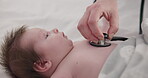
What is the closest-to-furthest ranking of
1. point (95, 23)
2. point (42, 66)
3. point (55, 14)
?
point (95, 23), point (42, 66), point (55, 14)

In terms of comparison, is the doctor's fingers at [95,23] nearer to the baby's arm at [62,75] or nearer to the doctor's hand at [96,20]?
the doctor's hand at [96,20]

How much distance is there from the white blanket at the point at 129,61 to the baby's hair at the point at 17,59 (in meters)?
0.26

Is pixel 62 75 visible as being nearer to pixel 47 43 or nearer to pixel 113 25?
pixel 47 43

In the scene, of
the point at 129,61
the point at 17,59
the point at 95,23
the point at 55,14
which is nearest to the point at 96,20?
the point at 95,23

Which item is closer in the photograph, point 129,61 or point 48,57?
point 129,61

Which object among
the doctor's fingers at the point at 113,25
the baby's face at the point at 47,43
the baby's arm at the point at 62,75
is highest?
the doctor's fingers at the point at 113,25

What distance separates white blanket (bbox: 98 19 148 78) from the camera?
839 millimetres

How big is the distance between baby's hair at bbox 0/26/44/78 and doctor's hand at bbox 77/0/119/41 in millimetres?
208

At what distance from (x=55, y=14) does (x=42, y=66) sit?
0.58 m

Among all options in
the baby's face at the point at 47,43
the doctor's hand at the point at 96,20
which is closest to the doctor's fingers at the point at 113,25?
the doctor's hand at the point at 96,20

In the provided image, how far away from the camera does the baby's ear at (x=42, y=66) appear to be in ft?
3.20

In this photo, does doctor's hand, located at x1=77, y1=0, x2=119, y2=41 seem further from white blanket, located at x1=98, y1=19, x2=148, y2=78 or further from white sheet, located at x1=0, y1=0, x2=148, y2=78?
white sheet, located at x1=0, y1=0, x2=148, y2=78

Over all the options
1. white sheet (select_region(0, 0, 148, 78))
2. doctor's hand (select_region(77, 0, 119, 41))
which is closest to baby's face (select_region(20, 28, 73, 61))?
doctor's hand (select_region(77, 0, 119, 41))

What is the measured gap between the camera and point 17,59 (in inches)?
38.4
